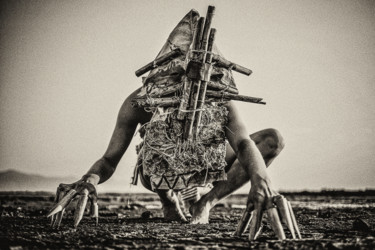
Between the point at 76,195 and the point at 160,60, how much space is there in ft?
4.89

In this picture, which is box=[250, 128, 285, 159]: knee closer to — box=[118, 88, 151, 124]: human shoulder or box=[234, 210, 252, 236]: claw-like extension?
box=[118, 88, 151, 124]: human shoulder

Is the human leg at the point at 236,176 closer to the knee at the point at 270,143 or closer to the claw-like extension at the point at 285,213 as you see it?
the knee at the point at 270,143

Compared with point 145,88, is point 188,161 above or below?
below

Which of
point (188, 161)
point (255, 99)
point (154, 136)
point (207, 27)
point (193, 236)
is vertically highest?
point (207, 27)

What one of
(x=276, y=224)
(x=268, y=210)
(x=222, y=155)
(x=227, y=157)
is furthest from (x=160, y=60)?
(x=276, y=224)

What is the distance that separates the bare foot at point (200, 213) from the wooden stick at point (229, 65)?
152cm

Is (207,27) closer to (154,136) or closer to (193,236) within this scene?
Answer: (154,136)

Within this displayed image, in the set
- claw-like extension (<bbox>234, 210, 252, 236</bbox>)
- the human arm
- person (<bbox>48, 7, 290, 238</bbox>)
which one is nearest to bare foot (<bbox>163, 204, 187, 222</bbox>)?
person (<bbox>48, 7, 290, 238</bbox>)

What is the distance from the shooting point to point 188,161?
12.5 ft

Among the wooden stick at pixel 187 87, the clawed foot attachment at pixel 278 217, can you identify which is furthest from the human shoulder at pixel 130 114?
the clawed foot attachment at pixel 278 217

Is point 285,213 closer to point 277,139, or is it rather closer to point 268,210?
point 268,210

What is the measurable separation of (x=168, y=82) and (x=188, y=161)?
800mm

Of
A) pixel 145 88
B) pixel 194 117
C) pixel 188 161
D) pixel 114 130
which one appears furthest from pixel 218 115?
pixel 114 130

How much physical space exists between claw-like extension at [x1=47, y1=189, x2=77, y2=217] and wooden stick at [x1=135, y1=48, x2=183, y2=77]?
1.37 metres
